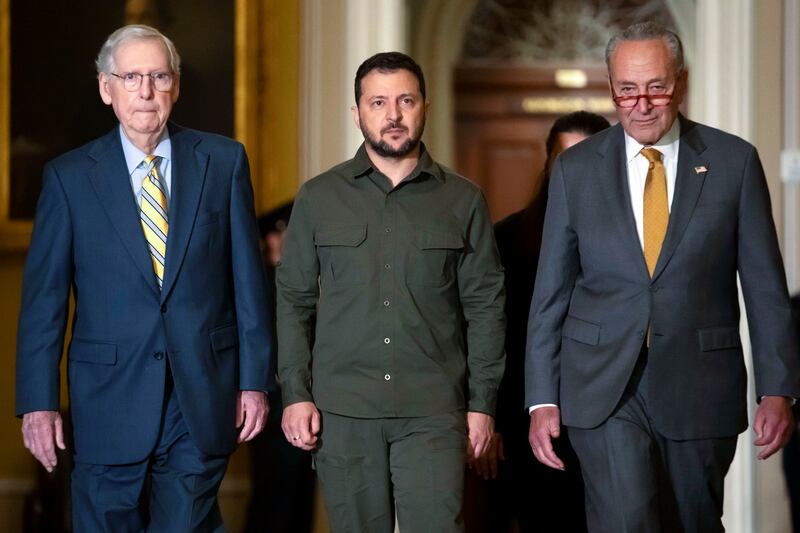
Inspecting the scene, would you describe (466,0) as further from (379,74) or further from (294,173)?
(379,74)

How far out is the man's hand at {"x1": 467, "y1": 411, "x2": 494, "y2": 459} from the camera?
13.1ft

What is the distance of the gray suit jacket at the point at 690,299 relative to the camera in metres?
3.73

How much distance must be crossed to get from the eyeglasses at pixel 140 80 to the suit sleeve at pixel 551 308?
1.17m

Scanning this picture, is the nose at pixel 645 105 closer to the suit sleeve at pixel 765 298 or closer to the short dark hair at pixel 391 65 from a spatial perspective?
the suit sleeve at pixel 765 298

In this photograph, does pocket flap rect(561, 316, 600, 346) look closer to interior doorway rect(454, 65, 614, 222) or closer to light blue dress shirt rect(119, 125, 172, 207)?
light blue dress shirt rect(119, 125, 172, 207)

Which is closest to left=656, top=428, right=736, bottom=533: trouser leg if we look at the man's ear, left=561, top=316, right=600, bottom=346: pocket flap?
left=561, top=316, right=600, bottom=346: pocket flap

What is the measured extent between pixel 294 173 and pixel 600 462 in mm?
3406

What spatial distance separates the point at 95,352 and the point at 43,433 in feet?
0.87

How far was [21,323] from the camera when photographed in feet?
12.7

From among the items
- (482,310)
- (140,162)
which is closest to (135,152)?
(140,162)

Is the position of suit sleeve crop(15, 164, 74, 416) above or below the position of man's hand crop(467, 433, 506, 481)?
above

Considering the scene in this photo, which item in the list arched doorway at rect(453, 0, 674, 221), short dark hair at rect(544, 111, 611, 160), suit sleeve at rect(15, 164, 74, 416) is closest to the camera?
suit sleeve at rect(15, 164, 74, 416)

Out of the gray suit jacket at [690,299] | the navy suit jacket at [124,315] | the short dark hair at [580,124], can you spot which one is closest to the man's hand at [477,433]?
the gray suit jacket at [690,299]

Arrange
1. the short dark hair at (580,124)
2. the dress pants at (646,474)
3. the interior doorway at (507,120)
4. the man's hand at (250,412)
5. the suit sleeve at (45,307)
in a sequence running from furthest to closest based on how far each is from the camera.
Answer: the interior doorway at (507,120) < the short dark hair at (580,124) < the man's hand at (250,412) < the suit sleeve at (45,307) < the dress pants at (646,474)
